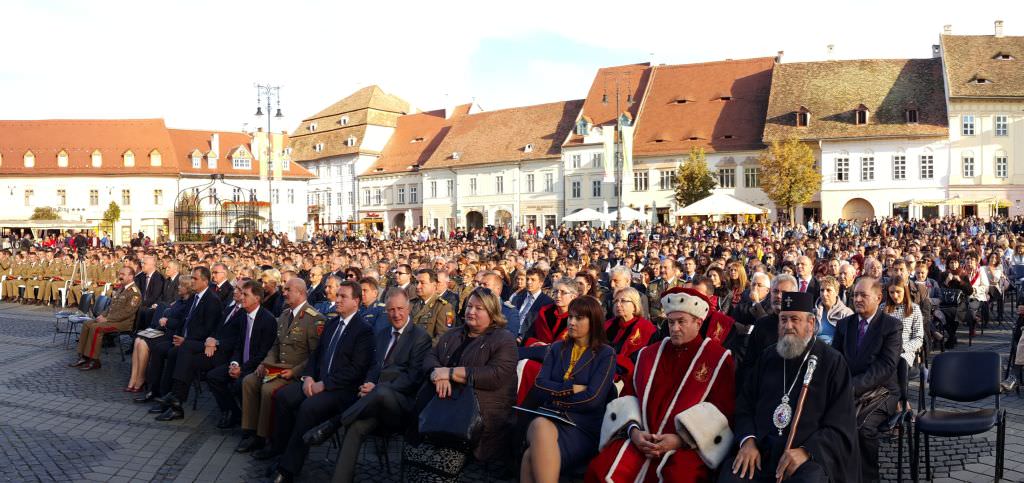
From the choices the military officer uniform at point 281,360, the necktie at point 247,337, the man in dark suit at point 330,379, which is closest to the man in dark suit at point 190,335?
the necktie at point 247,337

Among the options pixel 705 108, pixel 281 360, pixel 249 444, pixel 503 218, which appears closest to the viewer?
pixel 249 444

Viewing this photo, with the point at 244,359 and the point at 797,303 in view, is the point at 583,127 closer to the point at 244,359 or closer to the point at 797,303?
the point at 244,359

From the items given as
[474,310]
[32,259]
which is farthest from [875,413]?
[32,259]

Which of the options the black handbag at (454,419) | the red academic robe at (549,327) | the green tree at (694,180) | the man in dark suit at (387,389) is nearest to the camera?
the black handbag at (454,419)

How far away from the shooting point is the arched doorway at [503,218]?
5994 centimetres

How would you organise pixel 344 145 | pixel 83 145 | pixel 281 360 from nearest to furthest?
pixel 281 360 < pixel 83 145 < pixel 344 145

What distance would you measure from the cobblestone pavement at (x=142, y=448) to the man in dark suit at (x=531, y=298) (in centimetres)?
263

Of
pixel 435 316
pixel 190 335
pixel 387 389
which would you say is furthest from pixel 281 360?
pixel 190 335

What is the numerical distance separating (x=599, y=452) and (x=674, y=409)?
0.60 m

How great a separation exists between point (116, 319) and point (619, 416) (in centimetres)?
941

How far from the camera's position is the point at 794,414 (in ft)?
15.7

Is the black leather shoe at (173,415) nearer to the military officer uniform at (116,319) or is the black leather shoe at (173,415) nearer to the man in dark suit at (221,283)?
the man in dark suit at (221,283)

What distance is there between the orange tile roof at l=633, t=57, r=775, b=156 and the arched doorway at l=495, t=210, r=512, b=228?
11671mm

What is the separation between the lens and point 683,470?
15.7ft
